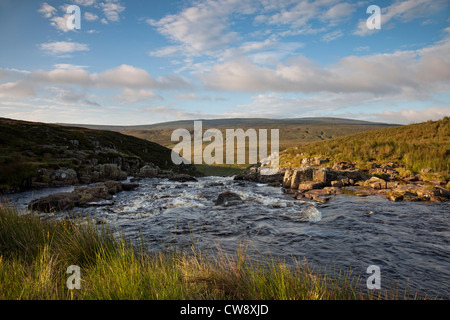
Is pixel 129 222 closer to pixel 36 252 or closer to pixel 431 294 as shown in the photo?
pixel 36 252

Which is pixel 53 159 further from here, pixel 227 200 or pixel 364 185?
pixel 364 185

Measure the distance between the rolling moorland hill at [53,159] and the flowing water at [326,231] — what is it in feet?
46.6

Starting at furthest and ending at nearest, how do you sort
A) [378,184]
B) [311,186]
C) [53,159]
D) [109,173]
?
[109,173], [53,159], [311,186], [378,184]

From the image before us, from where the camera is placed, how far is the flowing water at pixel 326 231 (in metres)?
6.64

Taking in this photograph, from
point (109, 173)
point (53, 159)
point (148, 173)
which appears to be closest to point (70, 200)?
point (109, 173)

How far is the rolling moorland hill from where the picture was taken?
23.5 meters

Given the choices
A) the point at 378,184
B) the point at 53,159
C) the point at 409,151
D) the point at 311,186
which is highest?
the point at 409,151

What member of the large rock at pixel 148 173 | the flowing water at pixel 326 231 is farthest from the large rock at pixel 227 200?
the large rock at pixel 148 173

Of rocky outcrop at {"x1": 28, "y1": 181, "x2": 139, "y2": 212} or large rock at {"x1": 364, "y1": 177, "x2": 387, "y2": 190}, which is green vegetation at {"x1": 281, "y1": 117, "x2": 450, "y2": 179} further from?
rocky outcrop at {"x1": 28, "y1": 181, "x2": 139, "y2": 212}

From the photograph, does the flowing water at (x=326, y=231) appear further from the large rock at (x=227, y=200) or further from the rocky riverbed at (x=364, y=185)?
the rocky riverbed at (x=364, y=185)

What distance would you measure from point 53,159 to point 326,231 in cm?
3546

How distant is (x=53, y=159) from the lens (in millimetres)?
32062
